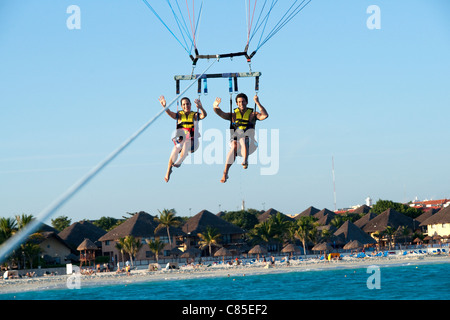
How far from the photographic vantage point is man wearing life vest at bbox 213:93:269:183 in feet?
50.4

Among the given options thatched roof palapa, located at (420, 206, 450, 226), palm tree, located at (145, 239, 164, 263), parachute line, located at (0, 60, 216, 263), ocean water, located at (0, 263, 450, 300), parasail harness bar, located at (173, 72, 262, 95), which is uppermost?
parasail harness bar, located at (173, 72, 262, 95)

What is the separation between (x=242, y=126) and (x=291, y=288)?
46030 mm

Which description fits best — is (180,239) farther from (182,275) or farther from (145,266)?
(182,275)

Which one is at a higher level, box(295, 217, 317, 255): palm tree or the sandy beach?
box(295, 217, 317, 255): palm tree

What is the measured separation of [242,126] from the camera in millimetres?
15383

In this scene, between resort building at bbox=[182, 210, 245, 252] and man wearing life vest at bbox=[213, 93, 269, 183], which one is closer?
man wearing life vest at bbox=[213, 93, 269, 183]

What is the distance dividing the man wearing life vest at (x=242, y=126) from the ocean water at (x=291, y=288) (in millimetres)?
38491

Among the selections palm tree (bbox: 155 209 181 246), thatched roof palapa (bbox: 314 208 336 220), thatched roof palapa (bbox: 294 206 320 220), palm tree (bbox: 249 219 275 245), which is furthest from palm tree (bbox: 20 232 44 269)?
thatched roof palapa (bbox: 294 206 320 220)

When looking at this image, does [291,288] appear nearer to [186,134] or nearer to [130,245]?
[130,245]

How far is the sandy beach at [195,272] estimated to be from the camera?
215 ft

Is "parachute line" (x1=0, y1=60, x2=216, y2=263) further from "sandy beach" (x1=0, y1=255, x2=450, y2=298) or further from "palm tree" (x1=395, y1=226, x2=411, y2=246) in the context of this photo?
A: "palm tree" (x1=395, y1=226, x2=411, y2=246)

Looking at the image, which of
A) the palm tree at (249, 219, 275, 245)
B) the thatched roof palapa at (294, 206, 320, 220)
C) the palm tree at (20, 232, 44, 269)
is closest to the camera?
the palm tree at (20, 232, 44, 269)

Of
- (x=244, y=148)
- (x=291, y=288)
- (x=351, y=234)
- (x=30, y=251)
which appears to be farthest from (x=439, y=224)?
(x=244, y=148)

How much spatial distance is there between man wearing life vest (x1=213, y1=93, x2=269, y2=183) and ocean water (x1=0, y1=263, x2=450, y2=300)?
38.5 metres
